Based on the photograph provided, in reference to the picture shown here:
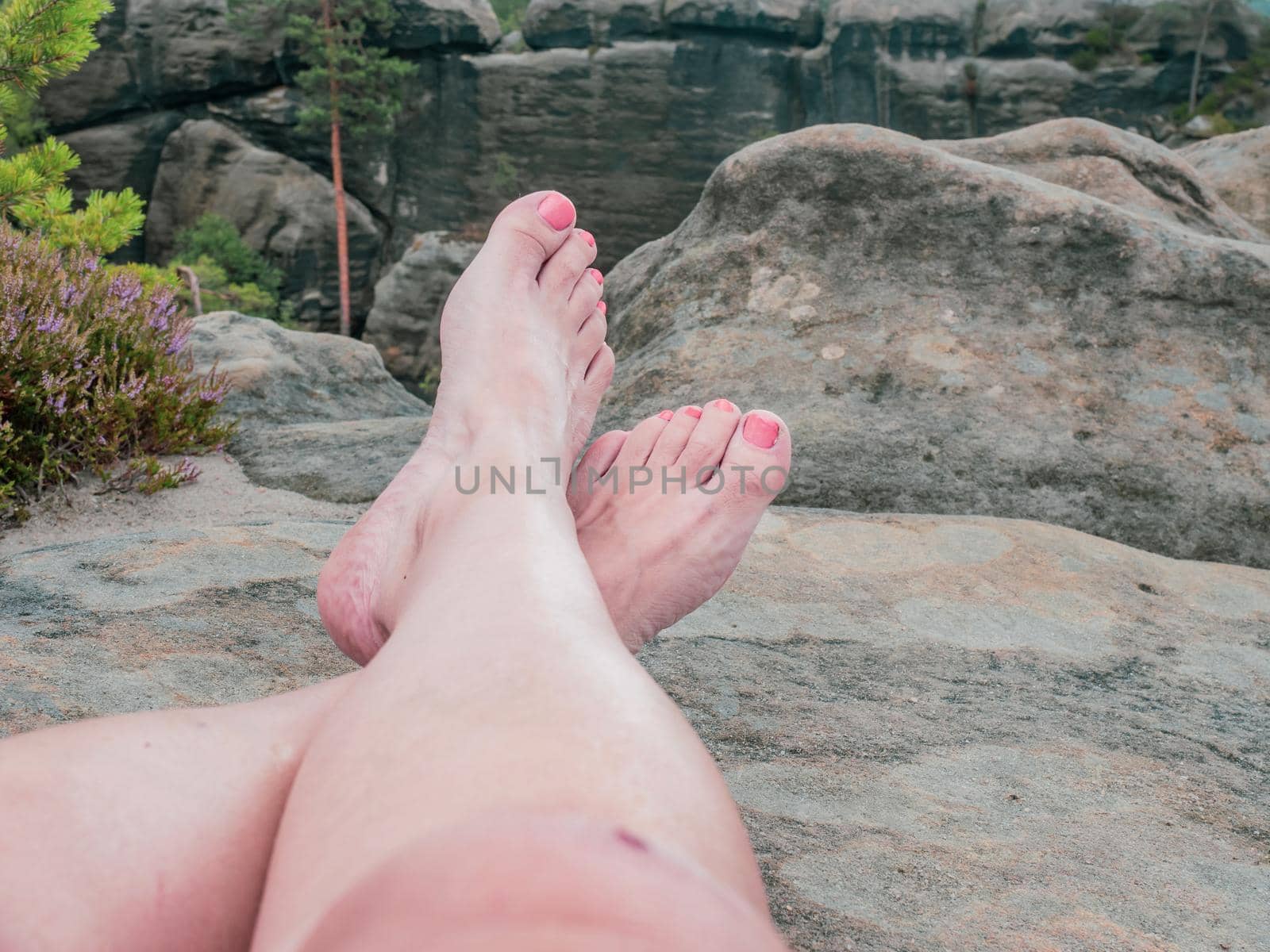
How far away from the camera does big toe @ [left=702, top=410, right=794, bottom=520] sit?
1725 millimetres

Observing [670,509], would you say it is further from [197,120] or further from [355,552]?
[197,120]

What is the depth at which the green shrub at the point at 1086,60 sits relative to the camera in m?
16.3

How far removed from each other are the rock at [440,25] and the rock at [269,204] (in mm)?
2785

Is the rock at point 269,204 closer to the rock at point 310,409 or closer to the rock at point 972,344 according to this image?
the rock at point 310,409

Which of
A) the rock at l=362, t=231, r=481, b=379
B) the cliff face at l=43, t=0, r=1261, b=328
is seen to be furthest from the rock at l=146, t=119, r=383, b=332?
the rock at l=362, t=231, r=481, b=379

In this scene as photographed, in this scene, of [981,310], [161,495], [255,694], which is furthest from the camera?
[981,310]

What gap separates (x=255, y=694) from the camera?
1432mm

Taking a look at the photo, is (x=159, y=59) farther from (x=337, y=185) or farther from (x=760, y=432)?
(x=760, y=432)

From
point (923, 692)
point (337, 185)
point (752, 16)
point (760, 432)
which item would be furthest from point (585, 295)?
point (752, 16)

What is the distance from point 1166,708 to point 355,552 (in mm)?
1361

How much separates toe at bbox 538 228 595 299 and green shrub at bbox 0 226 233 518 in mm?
1419

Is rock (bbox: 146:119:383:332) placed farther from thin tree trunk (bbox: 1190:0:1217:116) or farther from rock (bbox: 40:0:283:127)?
thin tree trunk (bbox: 1190:0:1217:116)

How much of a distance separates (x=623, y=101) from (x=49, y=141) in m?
14.3

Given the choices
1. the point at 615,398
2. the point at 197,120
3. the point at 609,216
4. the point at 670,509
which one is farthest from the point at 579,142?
the point at 670,509
